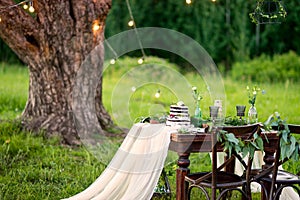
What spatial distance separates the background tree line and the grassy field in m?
1.63

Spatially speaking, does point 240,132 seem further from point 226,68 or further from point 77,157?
point 226,68

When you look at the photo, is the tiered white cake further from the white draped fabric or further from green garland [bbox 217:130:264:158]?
green garland [bbox 217:130:264:158]

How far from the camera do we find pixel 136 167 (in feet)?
14.2

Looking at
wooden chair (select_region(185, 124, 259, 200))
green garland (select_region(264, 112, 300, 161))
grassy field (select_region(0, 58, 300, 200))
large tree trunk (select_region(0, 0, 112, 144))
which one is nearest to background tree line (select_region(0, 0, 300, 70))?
grassy field (select_region(0, 58, 300, 200))

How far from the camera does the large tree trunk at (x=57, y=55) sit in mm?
6180

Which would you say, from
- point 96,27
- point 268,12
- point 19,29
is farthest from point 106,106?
point 268,12

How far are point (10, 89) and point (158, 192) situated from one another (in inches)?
195

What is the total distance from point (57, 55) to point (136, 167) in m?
2.35

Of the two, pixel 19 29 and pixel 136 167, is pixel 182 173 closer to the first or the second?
pixel 136 167

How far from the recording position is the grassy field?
5.27 meters

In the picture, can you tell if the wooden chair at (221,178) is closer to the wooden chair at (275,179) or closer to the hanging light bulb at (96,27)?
the wooden chair at (275,179)

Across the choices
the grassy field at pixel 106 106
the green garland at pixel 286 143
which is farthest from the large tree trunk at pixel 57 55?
the green garland at pixel 286 143

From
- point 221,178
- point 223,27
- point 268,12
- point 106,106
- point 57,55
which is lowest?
point 221,178

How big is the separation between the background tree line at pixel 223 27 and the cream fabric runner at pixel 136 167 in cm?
850
